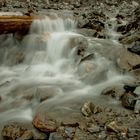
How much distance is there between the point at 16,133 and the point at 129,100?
2.44m

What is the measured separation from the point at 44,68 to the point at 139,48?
2866mm

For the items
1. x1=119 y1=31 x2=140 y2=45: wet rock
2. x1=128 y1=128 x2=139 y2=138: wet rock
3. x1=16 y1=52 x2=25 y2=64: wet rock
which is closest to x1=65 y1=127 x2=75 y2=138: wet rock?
x1=128 y1=128 x2=139 y2=138: wet rock

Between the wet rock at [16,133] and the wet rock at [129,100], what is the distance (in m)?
2.12

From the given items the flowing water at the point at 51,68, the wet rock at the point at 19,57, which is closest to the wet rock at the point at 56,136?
the flowing water at the point at 51,68

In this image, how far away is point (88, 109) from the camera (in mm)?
6793

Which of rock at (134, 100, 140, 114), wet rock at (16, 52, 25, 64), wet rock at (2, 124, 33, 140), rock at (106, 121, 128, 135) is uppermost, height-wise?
rock at (106, 121, 128, 135)

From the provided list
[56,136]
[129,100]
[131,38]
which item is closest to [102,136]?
[56,136]

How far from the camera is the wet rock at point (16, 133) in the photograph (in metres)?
5.96

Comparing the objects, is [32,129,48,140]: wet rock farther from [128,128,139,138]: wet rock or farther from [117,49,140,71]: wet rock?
[117,49,140,71]: wet rock

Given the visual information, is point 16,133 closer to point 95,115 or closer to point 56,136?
point 56,136

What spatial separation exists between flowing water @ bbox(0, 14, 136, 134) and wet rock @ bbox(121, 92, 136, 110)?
837mm

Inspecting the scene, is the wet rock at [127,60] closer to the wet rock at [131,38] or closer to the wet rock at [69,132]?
the wet rock at [131,38]

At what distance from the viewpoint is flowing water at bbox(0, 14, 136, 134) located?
25.5 feet

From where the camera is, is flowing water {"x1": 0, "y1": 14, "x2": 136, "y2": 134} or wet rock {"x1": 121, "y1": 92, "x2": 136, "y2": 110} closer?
wet rock {"x1": 121, "y1": 92, "x2": 136, "y2": 110}
